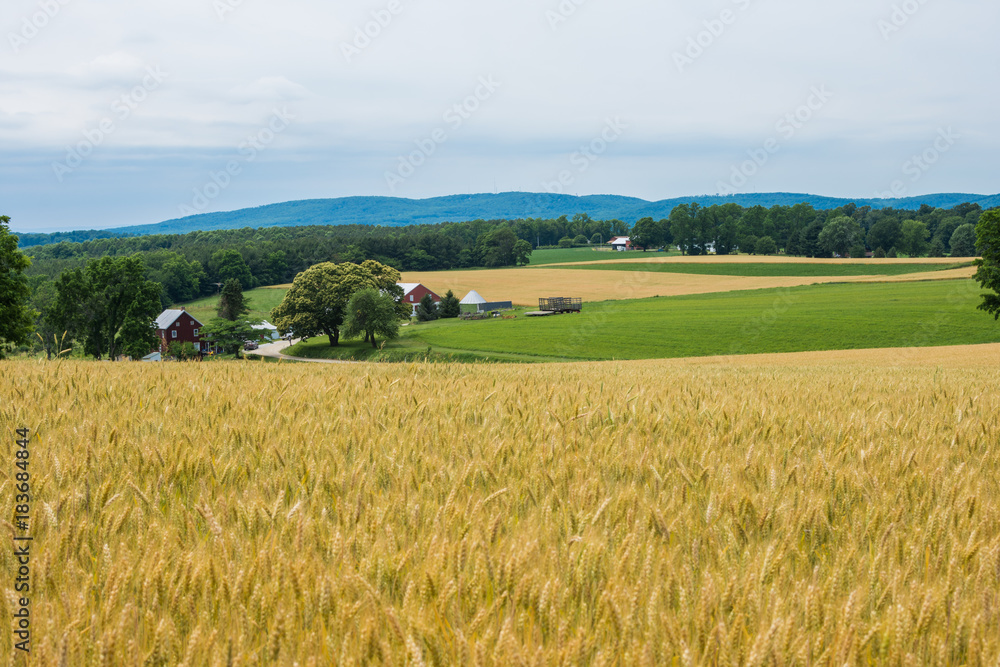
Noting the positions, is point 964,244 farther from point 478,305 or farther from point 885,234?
point 478,305

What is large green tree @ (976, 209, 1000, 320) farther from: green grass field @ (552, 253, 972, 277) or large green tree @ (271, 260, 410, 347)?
green grass field @ (552, 253, 972, 277)

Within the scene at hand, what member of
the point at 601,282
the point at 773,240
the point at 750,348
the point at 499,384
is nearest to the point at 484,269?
the point at 601,282

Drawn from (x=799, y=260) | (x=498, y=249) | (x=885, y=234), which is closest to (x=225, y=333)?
(x=498, y=249)

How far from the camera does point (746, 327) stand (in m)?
62.8

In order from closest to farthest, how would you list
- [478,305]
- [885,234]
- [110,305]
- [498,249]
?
[110,305], [478,305], [885,234], [498,249]

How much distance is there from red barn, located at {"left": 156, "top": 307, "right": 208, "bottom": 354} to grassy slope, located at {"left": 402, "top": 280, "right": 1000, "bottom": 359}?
30.6m

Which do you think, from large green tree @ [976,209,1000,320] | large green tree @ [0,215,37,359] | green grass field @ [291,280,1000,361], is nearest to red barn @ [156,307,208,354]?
green grass field @ [291,280,1000,361]

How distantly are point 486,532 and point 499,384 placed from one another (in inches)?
164

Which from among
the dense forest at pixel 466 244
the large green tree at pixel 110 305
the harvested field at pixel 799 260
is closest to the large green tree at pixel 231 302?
the dense forest at pixel 466 244

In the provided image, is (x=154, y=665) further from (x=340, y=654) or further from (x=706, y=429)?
(x=706, y=429)

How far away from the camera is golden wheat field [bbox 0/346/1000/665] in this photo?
152 centimetres

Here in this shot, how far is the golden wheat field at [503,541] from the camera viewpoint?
60.0 inches

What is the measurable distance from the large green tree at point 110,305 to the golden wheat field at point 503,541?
6245 cm

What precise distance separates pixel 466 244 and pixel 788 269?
236 feet
